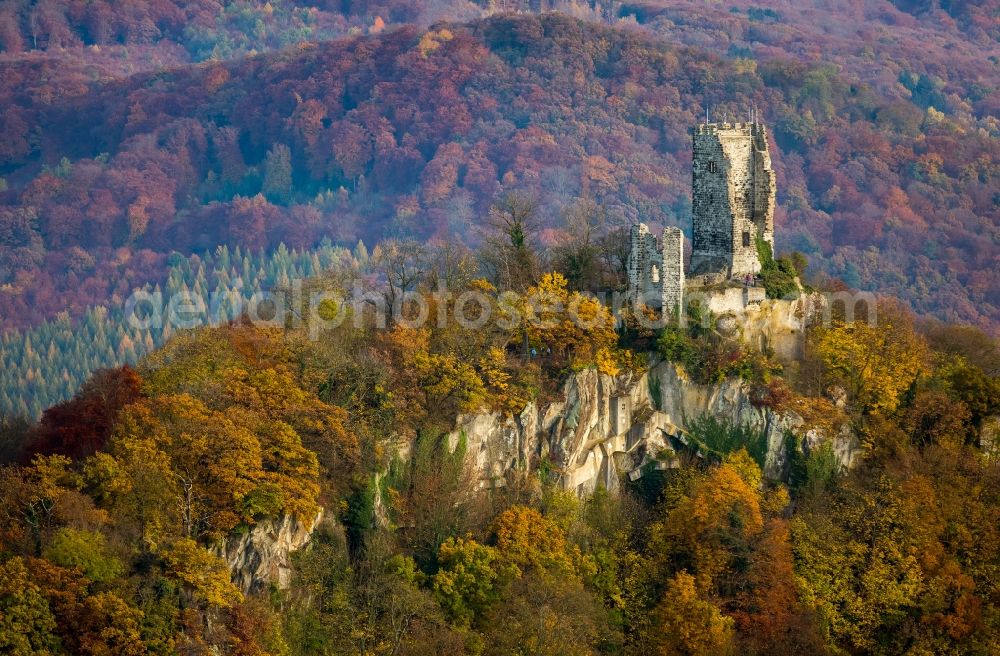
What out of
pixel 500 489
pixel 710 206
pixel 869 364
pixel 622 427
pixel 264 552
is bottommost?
pixel 500 489

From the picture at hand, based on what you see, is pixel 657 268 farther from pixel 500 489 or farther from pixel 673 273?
pixel 500 489

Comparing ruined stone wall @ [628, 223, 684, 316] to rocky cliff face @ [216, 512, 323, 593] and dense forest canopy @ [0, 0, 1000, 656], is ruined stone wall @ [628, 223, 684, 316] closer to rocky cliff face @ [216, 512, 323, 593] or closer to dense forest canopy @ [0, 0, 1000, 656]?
dense forest canopy @ [0, 0, 1000, 656]

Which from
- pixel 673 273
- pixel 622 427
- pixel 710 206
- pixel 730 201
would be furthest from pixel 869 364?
pixel 622 427

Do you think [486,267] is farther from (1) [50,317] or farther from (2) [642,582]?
(1) [50,317]

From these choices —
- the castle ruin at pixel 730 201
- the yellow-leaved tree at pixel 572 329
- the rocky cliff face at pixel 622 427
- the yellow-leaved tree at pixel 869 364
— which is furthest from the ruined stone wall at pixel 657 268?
the yellow-leaved tree at pixel 869 364

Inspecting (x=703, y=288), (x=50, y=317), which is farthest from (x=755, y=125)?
(x=50, y=317)
